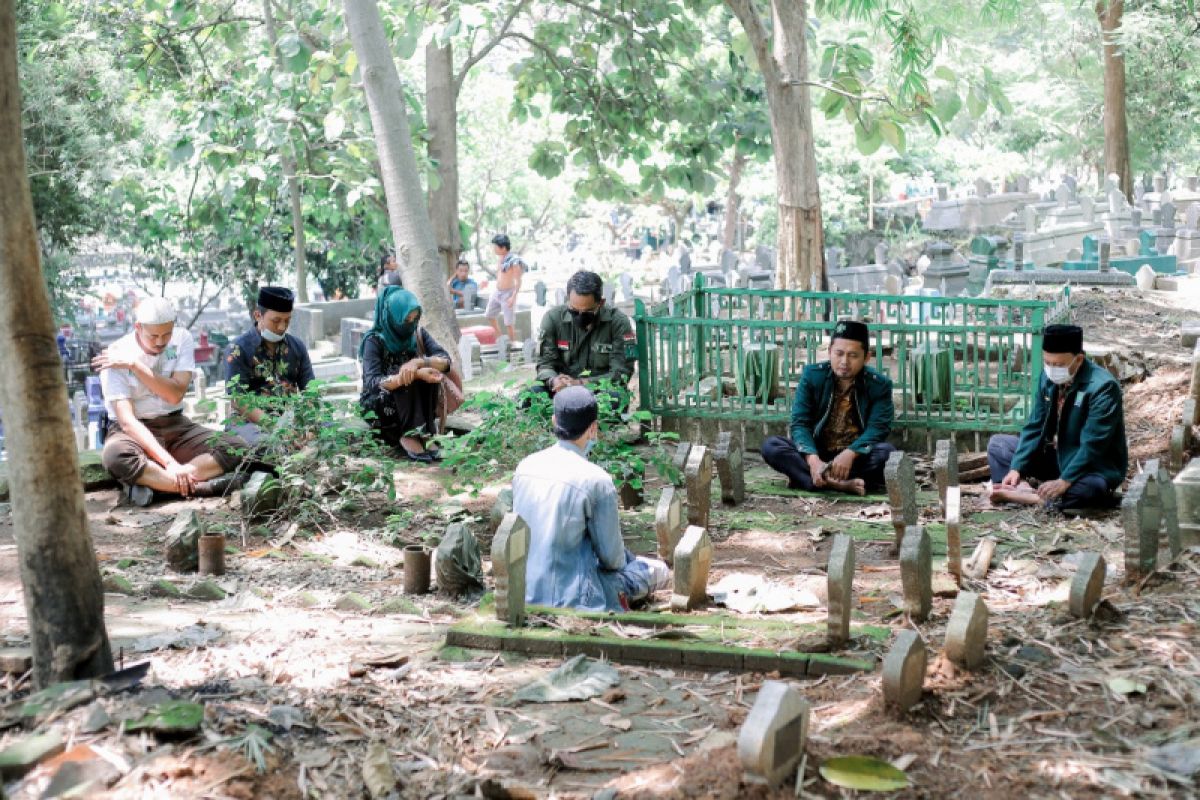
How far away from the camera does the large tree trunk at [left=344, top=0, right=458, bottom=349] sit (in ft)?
32.7

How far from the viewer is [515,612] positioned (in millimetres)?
4918

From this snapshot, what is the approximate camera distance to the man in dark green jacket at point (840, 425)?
8.23 meters

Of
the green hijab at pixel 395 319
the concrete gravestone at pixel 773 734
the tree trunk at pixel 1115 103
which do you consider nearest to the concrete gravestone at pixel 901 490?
the concrete gravestone at pixel 773 734

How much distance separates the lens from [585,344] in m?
9.51

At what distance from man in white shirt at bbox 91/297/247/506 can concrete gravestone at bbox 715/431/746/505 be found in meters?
2.94

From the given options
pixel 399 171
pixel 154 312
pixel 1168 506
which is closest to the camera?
pixel 1168 506

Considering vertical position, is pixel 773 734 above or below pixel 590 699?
above

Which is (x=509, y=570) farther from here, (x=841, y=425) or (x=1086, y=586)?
(x=841, y=425)

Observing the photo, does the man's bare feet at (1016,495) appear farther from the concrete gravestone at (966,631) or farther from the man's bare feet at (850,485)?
the concrete gravestone at (966,631)

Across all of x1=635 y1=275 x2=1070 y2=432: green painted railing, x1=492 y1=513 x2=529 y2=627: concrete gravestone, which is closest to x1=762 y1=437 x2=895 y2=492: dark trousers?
x1=635 y1=275 x2=1070 y2=432: green painted railing

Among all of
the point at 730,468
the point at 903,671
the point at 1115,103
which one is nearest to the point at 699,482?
the point at 730,468

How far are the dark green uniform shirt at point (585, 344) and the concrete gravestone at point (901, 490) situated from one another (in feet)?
10.0

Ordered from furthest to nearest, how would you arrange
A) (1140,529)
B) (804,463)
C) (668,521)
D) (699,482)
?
1. (804,463)
2. (699,482)
3. (668,521)
4. (1140,529)

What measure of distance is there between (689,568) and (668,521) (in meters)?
0.75
